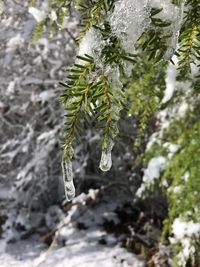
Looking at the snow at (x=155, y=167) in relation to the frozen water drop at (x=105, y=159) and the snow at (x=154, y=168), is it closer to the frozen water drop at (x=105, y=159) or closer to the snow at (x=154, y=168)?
the snow at (x=154, y=168)

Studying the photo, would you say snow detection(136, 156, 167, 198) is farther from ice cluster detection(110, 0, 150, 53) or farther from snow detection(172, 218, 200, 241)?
ice cluster detection(110, 0, 150, 53)

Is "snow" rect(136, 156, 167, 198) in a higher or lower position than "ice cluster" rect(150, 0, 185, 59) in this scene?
lower

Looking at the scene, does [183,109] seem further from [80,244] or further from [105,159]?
[105,159]

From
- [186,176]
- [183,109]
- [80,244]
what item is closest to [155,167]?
[183,109]

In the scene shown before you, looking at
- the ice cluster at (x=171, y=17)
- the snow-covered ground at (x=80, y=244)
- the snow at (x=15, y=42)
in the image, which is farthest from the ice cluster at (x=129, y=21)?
the snow at (x=15, y=42)

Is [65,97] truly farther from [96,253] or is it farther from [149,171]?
[96,253]

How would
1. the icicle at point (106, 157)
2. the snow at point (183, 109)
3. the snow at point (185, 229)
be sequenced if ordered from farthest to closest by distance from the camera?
the snow at point (183, 109), the snow at point (185, 229), the icicle at point (106, 157)

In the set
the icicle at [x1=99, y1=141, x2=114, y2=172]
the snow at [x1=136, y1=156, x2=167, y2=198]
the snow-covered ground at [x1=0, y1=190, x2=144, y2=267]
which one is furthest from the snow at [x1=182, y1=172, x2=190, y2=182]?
the icicle at [x1=99, y1=141, x2=114, y2=172]

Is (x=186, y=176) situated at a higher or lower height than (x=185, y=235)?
higher

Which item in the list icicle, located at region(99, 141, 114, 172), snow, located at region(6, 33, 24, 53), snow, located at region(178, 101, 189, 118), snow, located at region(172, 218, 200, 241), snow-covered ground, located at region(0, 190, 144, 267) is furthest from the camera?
snow, located at region(6, 33, 24, 53)

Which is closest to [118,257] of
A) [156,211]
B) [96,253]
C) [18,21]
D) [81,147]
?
[96,253]

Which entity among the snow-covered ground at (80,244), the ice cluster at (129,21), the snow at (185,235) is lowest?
the snow-covered ground at (80,244)

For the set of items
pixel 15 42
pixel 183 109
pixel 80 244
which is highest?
pixel 15 42
